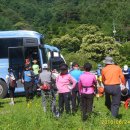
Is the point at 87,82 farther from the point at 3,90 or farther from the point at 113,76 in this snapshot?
the point at 3,90

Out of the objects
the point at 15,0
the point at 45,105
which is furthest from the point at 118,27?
the point at 45,105

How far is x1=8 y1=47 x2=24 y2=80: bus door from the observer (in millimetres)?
22922

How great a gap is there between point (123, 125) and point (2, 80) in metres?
13.5

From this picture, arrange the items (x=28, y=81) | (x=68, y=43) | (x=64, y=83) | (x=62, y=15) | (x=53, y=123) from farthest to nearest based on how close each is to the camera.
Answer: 1. (x=62, y=15)
2. (x=68, y=43)
3. (x=28, y=81)
4. (x=64, y=83)
5. (x=53, y=123)

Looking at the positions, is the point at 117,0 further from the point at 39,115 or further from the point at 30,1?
the point at 39,115

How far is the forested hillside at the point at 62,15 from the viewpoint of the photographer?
100681 mm

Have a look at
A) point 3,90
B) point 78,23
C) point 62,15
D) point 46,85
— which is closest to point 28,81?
point 3,90

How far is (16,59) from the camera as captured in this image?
2316 cm

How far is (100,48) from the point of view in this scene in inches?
2490

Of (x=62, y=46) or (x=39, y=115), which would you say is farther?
(x=62, y=46)

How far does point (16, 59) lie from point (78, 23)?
9478 cm

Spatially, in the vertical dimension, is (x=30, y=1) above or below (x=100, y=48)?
above

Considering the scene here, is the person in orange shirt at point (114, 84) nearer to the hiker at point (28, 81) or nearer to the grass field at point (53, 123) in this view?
the grass field at point (53, 123)

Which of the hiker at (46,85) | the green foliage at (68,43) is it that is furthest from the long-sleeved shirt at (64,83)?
the green foliage at (68,43)
